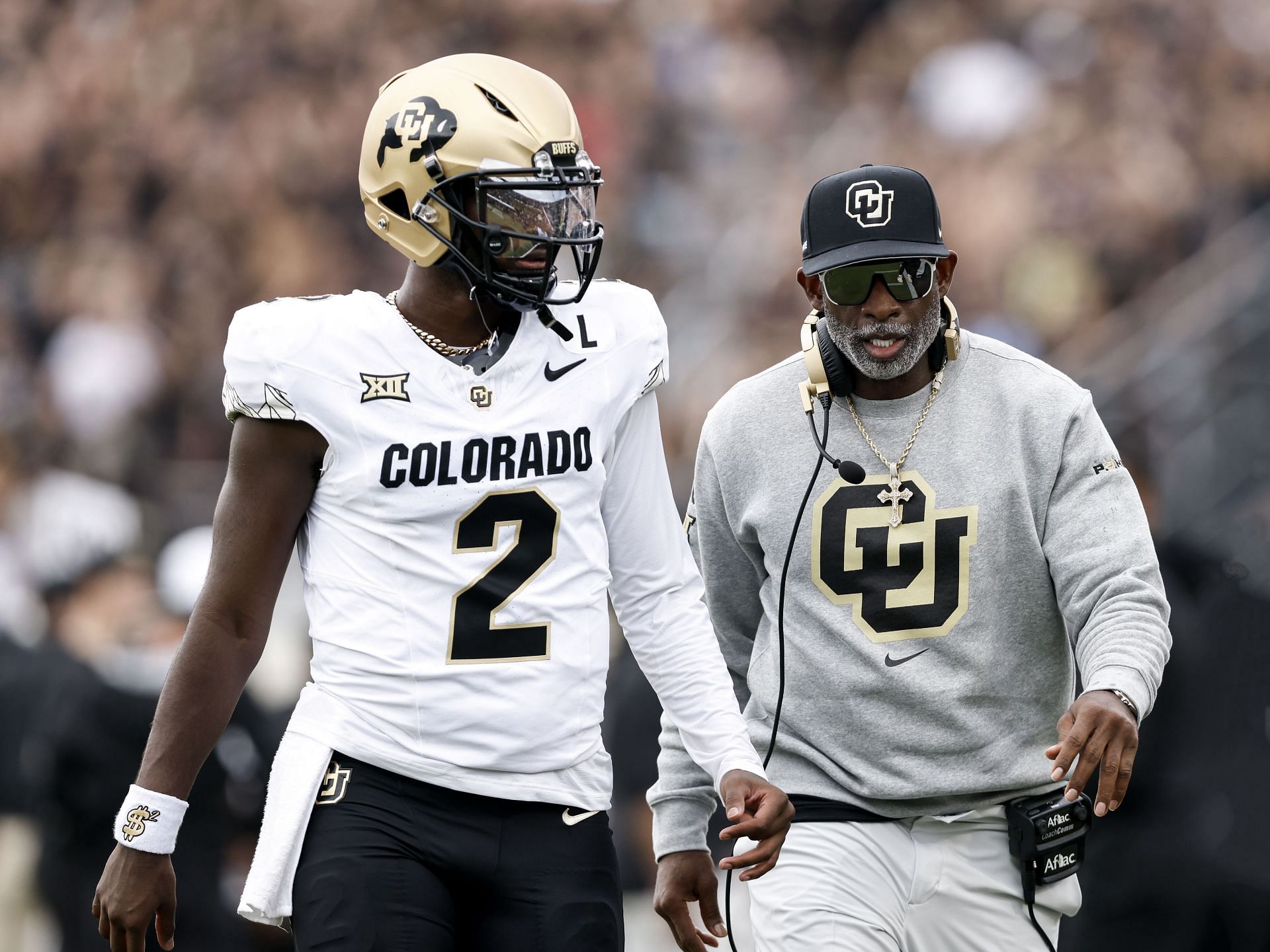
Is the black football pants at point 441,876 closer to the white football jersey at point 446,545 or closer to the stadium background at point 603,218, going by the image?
the white football jersey at point 446,545

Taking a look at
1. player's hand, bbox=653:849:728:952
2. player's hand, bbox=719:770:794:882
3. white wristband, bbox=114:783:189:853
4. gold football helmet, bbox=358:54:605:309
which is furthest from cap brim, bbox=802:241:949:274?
white wristband, bbox=114:783:189:853

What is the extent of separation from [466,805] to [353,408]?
0.69 m

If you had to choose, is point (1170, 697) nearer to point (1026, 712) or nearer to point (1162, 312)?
point (1026, 712)

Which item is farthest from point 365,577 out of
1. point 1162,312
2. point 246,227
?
point 246,227

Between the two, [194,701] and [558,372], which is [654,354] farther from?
[194,701]

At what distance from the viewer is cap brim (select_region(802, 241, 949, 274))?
11.9 ft

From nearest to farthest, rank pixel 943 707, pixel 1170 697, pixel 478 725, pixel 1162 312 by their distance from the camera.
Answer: pixel 478 725 < pixel 943 707 < pixel 1170 697 < pixel 1162 312

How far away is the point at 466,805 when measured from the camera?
2.92 metres

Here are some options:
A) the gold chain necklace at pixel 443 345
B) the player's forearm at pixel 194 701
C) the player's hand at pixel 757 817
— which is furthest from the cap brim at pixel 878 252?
the player's forearm at pixel 194 701

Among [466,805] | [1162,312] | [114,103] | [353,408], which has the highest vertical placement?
[114,103]

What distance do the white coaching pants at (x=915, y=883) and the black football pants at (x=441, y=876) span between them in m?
0.71

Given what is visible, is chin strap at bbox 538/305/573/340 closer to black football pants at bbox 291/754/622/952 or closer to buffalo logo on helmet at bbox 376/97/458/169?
buffalo logo on helmet at bbox 376/97/458/169

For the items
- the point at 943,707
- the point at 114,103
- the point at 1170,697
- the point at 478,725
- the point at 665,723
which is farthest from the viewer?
the point at 114,103

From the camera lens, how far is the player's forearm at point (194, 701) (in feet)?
9.45
